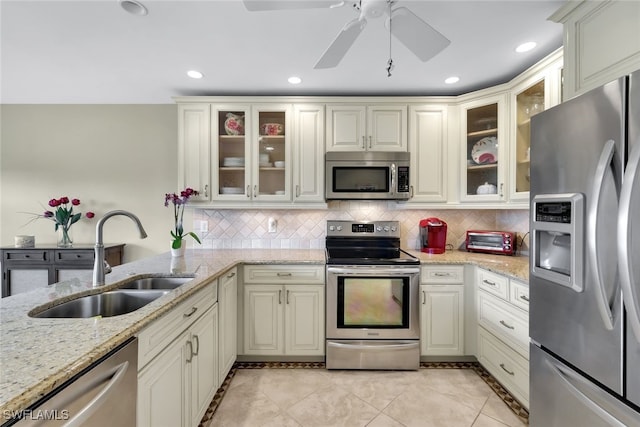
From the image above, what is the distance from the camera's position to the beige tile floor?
171cm

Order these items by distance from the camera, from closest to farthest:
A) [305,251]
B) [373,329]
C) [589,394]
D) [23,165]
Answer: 1. [589,394]
2. [373,329]
3. [305,251]
4. [23,165]

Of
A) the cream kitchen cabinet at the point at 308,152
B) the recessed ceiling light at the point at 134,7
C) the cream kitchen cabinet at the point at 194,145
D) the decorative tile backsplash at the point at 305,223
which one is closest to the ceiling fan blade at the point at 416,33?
the cream kitchen cabinet at the point at 308,152

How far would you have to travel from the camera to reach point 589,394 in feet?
3.16

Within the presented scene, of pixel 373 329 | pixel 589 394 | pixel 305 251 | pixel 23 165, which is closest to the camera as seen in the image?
pixel 589 394

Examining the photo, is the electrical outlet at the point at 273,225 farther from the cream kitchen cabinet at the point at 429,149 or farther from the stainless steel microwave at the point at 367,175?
the cream kitchen cabinet at the point at 429,149

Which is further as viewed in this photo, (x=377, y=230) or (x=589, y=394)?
(x=377, y=230)

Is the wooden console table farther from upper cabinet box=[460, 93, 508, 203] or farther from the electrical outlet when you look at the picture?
upper cabinet box=[460, 93, 508, 203]

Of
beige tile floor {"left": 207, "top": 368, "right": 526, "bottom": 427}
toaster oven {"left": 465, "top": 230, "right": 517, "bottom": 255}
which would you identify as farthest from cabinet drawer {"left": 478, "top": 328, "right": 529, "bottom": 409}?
toaster oven {"left": 465, "top": 230, "right": 517, "bottom": 255}

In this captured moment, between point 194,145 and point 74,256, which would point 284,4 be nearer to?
point 194,145

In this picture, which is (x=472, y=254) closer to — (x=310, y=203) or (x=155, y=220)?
(x=310, y=203)

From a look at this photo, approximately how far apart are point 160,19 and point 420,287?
264cm

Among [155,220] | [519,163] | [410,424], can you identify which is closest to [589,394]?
[410,424]

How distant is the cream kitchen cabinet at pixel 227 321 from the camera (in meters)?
1.94

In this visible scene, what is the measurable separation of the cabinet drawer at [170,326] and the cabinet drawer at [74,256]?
174 cm
